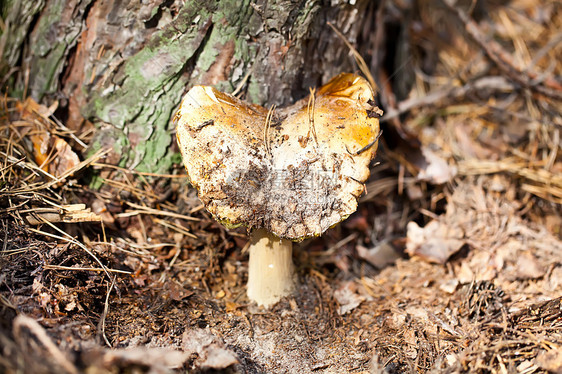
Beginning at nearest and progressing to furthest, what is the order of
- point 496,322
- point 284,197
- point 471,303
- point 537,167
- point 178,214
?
point 284,197, point 496,322, point 471,303, point 178,214, point 537,167

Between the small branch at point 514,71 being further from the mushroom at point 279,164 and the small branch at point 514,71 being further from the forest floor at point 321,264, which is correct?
the mushroom at point 279,164

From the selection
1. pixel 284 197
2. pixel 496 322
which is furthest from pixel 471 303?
pixel 284 197

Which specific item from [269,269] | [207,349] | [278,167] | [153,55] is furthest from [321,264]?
[153,55]

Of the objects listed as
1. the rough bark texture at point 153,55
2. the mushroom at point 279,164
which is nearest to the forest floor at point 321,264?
the rough bark texture at point 153,55

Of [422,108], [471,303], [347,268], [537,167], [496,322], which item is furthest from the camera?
[422,108]

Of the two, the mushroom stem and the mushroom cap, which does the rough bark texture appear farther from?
the mushroom stem

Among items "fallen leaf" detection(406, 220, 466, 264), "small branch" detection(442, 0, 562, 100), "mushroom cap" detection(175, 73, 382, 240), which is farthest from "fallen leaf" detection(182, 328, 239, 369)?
"small branch" detection(442, 0, 562, 100)

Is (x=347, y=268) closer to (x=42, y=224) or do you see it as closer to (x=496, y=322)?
(x=496, y=322)
